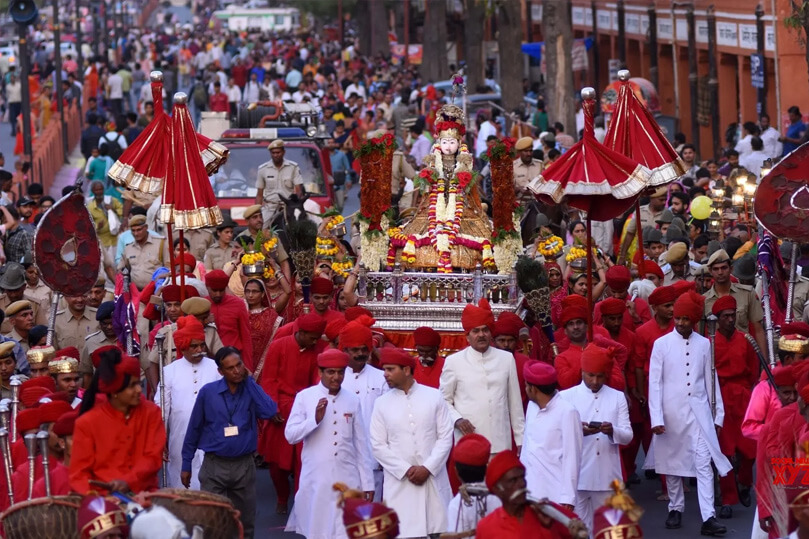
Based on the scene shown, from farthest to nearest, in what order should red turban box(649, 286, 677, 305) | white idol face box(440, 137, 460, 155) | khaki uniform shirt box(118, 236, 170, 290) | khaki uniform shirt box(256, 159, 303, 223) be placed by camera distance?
1. khaki uniform shirt box(256, 159, 303, 223)
2. khaki uniform shirt box(118, 236, 170, 290)
3. white idol face box(440, 137, 460, 155)
4. red turban box(649, 286, 677, 305)

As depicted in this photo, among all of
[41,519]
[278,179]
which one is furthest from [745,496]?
[278,179]

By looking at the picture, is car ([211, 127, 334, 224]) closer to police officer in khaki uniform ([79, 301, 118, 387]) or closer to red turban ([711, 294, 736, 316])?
police officer in khaki uniform ([79, 301, 118, 387])

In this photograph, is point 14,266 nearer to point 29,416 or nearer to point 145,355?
point 145,355

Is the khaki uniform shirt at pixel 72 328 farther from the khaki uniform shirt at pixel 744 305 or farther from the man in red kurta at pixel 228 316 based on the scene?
the khaki uniform shirt at pixel 744 305

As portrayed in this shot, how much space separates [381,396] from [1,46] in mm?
57065

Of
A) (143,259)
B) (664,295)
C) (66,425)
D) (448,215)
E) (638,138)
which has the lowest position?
(66,425)

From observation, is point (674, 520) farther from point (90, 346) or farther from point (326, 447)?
point (90, 346)

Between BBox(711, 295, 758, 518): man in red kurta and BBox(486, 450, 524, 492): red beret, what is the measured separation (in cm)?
510

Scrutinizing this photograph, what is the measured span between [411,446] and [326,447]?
77 centimetres

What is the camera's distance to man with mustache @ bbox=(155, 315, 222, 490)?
40.7ft

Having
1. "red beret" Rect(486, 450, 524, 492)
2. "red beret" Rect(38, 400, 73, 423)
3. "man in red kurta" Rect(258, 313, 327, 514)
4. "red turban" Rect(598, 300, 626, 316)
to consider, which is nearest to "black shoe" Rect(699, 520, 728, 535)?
"red turban" Rect(598, 300, 626, 316)

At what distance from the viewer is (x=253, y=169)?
2264 cm

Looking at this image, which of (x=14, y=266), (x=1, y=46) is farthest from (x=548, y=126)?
(x=1, y=46)

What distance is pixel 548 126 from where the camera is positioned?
1342 inches
